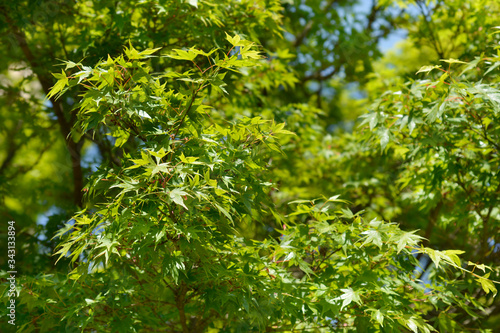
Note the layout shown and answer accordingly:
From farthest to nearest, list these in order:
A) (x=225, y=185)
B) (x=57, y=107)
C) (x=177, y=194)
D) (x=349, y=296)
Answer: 1. (x=57, y=107)
2. (x=349, y=296)
3. (x=225, y=185)
4. (x=177, y=194)

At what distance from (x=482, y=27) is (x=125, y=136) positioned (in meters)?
4.47

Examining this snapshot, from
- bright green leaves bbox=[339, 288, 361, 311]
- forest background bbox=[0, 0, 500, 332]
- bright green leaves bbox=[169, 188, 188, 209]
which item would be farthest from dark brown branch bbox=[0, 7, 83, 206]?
bright green leaves bbox=[339, 288, 361, 311]

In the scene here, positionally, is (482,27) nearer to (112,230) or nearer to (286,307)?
(286,307)

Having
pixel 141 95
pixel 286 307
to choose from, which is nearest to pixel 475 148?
pixel 286 307

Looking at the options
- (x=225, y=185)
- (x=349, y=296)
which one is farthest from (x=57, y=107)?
(x=349, y=296)

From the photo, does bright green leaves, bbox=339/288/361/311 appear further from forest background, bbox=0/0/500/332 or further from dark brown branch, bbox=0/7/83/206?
dark brown branch, bbox=0/7/83/206

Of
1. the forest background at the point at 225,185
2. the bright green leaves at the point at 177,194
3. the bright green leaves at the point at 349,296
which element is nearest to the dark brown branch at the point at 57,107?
the forest background at the point at 225,185

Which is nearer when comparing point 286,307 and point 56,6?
point 286,307

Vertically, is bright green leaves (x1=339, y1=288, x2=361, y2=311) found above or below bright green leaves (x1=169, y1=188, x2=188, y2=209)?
below

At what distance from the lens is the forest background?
9.39 ft

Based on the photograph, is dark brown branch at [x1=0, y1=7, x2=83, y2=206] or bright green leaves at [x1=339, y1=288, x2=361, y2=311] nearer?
bright green leaves at [x1=339, y1=288, x2=361, y2=311]

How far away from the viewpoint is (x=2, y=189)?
6.29 m

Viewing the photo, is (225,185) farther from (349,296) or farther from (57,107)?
(57,107)

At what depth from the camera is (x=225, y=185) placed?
287cm
